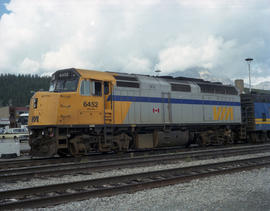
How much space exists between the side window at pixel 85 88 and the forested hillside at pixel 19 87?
5081 inches

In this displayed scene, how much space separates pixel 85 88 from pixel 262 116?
15980mm

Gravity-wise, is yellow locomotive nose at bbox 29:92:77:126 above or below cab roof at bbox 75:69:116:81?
below

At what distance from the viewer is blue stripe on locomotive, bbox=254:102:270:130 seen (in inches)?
889

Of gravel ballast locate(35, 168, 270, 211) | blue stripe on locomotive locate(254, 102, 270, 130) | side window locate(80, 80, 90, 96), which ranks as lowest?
gravel ballast locate(35, 168, 270, 211)

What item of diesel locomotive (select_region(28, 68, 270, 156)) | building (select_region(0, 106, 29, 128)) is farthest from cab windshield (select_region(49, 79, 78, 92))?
building (select_region(0, 106, 29, 128))

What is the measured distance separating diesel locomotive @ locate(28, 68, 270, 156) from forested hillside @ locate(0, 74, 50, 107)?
126216 mm

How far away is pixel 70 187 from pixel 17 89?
15214cm

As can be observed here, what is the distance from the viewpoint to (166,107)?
55.8 ft

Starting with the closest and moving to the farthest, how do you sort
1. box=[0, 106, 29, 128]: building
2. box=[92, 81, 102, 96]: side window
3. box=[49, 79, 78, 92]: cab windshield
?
box=[49, 79, 78, 92]: cab windshield
box=[92, 81, 102, 96]: side window
box=[0, 106, 29, 128]: building

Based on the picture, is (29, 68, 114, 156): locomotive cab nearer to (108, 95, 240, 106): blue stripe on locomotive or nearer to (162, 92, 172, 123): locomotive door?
(108, 95, 240, 106): blue stripe on locomotive

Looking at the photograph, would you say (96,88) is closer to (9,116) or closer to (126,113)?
(126,113)

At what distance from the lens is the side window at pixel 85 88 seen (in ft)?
44.4

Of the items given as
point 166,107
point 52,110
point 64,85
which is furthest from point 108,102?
point 166,107

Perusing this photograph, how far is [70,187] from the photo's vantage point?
296 inches
